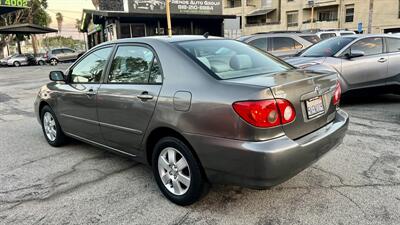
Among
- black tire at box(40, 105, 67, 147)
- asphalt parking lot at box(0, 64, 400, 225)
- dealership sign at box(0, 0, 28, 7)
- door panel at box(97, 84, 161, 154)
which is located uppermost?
dealership sign at box(0, 0, 28, 7)

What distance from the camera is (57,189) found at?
3850mm


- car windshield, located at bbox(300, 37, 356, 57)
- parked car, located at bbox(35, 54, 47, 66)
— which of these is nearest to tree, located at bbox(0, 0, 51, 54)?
parked car, located at bbox(35, 54, 47, 66)

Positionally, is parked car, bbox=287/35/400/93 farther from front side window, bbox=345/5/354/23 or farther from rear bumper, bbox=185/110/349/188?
front side window, bbox=345/5/354/23

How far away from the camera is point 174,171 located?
3.35m

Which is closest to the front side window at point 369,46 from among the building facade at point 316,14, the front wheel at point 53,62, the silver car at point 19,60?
the building facade at point 316,14

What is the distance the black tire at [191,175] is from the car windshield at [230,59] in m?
0.72

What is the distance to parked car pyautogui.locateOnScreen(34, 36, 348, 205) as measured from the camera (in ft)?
9.05

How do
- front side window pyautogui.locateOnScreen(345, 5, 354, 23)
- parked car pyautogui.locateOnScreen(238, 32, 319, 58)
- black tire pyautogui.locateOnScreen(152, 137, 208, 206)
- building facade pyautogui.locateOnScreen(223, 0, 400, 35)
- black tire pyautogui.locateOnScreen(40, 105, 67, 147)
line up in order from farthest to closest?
front side window pyautogui.locateOnScreen(345, 5, 354, 23) → building facade pyautogui.locateOnScreen(223, 0, 400, 35) → parked car pyautogui.locateOnScreen(238, 32, 319, 58) → black tire pyautogui.locateOnScreen(40, 105, 67, 147) → black tire pyautogui.locateOnScreen(152, 137, 208, 206)

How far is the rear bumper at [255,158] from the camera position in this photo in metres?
2.70

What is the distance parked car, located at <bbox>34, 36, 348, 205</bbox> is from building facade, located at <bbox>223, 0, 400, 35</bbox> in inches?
1119

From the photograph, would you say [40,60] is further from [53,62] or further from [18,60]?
[53,62]

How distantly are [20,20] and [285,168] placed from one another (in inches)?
2008

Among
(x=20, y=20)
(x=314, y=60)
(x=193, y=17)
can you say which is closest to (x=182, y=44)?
(x=314, y=60)

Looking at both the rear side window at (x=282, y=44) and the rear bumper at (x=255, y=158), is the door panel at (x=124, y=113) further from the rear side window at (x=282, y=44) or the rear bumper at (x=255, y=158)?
the rear side window at (x=282, y=44)
